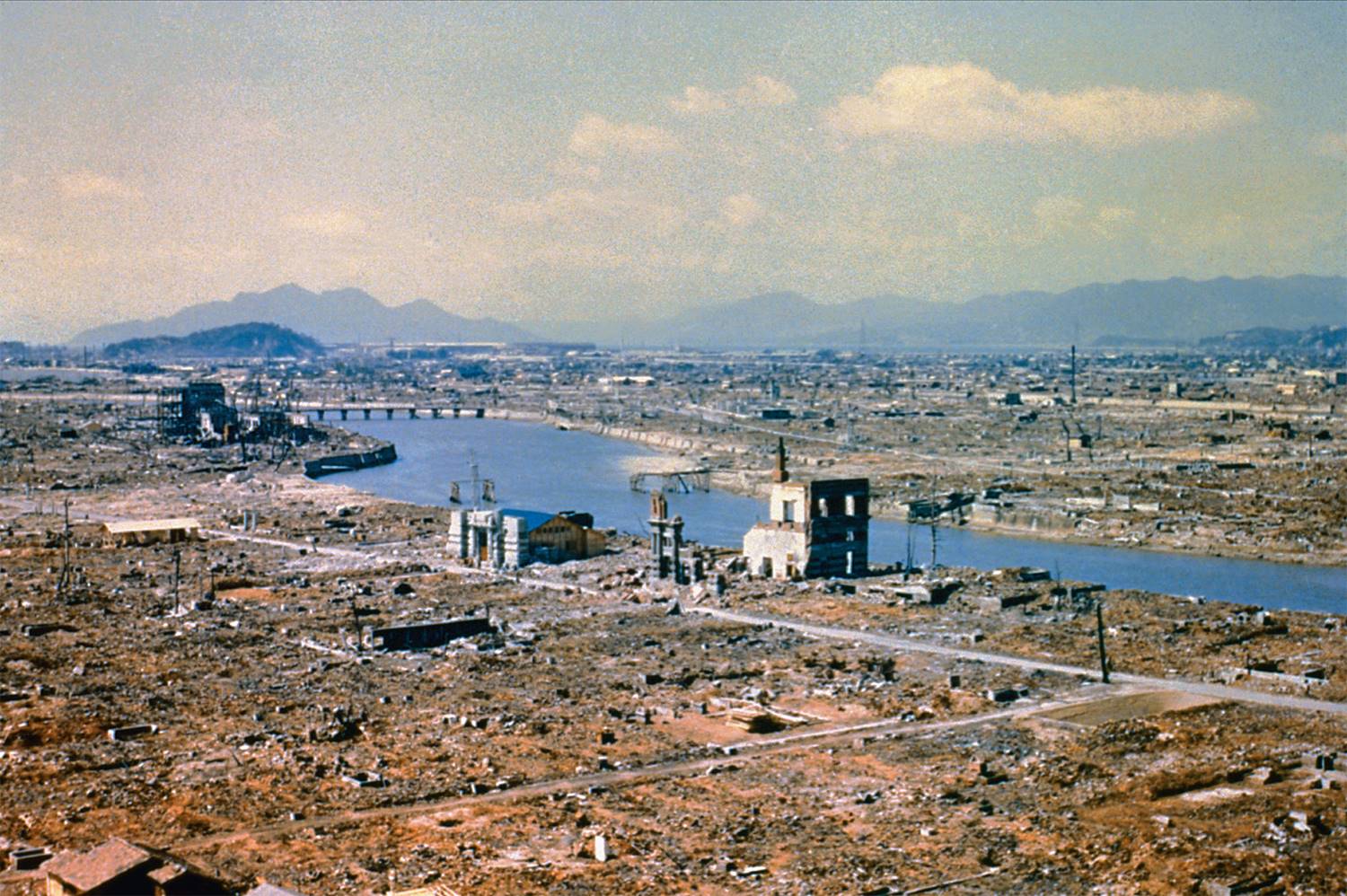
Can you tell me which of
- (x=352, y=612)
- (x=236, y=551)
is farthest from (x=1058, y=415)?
(x=352, y=612)

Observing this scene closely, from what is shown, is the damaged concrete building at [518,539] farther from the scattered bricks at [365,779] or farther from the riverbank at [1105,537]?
the scattered bricks at [365,779]

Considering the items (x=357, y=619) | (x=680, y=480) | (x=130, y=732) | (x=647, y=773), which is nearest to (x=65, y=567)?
(x=357, y=619)

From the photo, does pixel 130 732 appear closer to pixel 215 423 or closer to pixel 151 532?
pixel 151 532

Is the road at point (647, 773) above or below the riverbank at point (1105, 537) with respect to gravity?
above

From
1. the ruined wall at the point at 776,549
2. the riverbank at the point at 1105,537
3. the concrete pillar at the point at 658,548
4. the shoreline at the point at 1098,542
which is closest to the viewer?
the ruined wall at the point at 776,549

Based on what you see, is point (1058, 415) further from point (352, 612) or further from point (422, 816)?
point (422, 816)

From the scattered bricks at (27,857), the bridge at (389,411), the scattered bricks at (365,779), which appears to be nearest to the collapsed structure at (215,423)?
the bridge at (389,411)

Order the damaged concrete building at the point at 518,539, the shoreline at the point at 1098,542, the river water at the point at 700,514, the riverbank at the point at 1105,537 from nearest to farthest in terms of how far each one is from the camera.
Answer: the damaged concrete building at the point at 518,539
the river water at the point at 700,514
the shoreline at the point at 1098,542
the riverbank at the point at 1105,537
